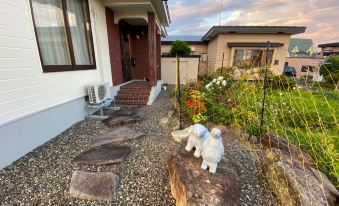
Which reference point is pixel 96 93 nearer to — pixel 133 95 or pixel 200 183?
pixel 133 95

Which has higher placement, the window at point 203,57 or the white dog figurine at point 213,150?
the window at point 203,57

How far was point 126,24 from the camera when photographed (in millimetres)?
5754

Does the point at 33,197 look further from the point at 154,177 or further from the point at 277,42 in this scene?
the point at 277,42

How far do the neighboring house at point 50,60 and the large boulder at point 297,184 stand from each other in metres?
3.07

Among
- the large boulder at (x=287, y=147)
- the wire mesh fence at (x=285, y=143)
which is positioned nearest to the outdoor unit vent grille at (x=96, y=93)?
the wire mesh fence at (x=285, y=143)

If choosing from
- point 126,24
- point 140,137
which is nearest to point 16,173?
point 140,137

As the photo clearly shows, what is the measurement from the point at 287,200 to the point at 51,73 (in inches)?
139

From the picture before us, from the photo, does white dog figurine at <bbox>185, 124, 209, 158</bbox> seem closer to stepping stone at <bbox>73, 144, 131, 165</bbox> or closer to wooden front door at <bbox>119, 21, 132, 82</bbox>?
stepping stone at <bbox>73, 144, 131, 165</bbox>

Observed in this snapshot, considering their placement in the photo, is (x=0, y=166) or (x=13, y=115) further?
(x=13, y=115)

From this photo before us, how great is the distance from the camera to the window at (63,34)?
7.91 ft

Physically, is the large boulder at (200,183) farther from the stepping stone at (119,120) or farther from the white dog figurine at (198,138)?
the stepping stone at (119,120)

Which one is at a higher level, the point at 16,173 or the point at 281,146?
the point at 281,146

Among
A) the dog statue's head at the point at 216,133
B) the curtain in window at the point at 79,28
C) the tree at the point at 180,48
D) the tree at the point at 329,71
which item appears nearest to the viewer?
the dog statue's head at the point at 216,133

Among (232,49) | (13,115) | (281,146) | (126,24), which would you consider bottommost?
(281,146)
